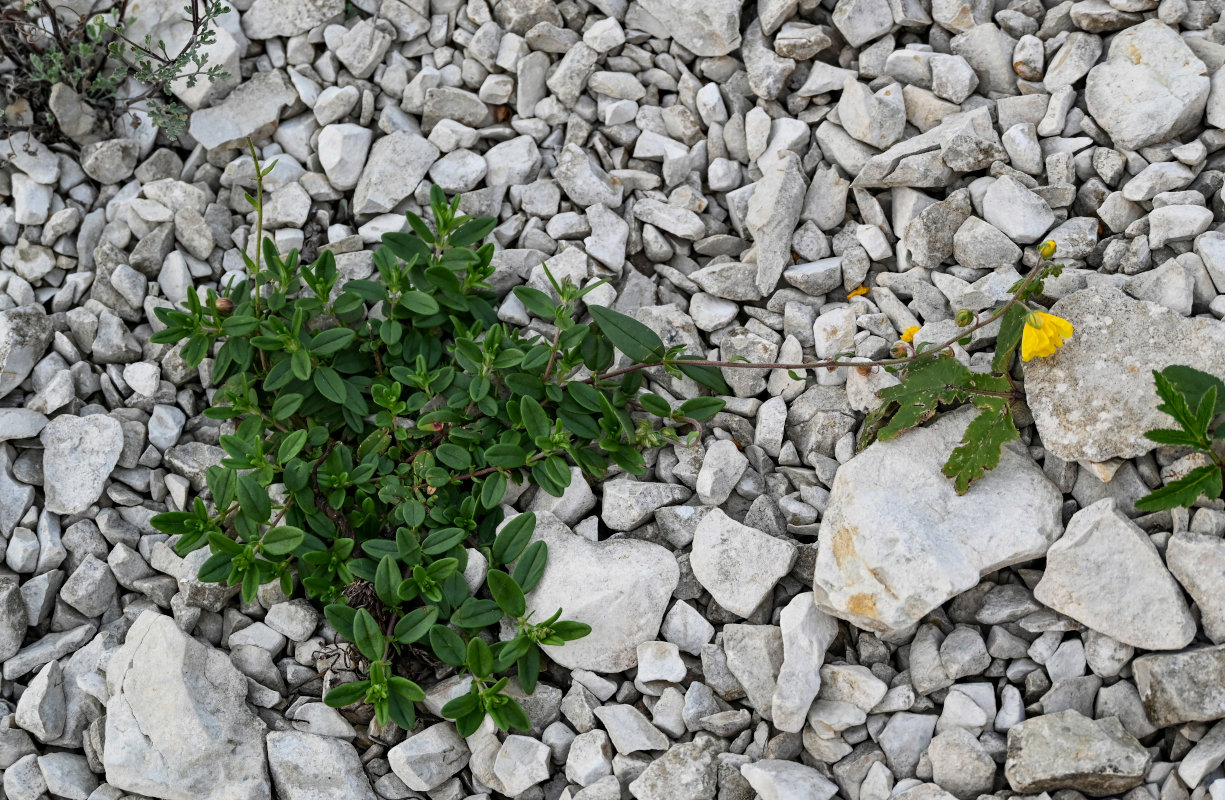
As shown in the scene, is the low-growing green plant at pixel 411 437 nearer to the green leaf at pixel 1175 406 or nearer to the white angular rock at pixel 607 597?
the white angular rock at pixel 607 597

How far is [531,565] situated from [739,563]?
704mm

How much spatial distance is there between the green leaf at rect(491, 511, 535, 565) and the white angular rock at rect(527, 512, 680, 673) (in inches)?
2.6

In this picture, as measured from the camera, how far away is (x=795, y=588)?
3.45 metres

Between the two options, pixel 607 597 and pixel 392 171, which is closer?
pixel 607 597

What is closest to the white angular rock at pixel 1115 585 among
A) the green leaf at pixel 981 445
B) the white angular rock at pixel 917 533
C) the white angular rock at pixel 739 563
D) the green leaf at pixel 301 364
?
the white angular rock at pixel 917 533

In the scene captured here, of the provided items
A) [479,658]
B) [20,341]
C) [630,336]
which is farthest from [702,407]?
[20,341]

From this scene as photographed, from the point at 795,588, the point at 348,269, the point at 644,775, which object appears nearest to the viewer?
the point at 644,775

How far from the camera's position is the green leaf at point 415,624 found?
3.33 m

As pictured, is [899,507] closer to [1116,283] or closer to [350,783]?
[1116,283]

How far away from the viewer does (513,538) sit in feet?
11.5

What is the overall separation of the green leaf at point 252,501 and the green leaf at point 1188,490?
2738 millimetres

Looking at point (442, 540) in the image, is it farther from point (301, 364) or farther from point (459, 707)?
point (301, 364)

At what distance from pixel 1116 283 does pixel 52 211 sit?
4263 millimetres

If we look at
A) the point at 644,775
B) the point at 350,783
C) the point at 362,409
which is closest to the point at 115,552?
the point at 362,409
